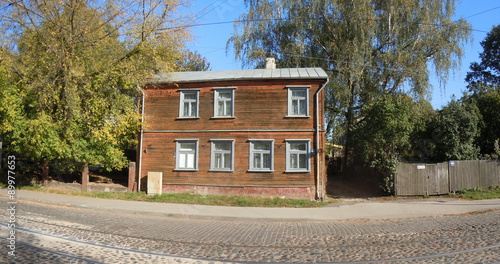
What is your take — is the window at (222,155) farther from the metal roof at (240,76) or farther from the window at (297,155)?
the metal roof at (240,76)

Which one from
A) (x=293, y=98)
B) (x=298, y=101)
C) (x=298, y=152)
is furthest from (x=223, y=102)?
(x=298, y=152)

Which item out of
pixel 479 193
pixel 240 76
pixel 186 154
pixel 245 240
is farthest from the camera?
pixel 186 154

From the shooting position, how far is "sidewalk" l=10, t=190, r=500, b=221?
1155 cm

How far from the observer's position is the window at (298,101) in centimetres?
1711

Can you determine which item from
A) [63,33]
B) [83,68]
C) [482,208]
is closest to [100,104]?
[83,68]

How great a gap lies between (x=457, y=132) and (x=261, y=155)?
10378mm

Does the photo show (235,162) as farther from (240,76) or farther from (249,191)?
(240,76)

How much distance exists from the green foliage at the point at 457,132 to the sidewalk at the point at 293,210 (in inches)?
136

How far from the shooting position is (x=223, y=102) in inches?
701

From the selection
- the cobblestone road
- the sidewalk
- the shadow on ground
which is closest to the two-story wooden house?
the shadow on ground

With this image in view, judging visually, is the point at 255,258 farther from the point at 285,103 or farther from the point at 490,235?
the point at 285,103

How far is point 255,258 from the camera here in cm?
622

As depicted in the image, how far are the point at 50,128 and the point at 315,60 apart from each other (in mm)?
16129

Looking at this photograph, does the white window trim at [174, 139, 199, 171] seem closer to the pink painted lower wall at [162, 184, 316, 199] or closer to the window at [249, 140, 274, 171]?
the pink painted lower wall at [162, 184, 316, 199]
